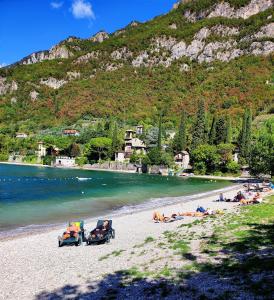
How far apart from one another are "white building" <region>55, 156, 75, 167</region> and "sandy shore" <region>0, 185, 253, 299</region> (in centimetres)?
9451

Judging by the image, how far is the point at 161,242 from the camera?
63.5 feet

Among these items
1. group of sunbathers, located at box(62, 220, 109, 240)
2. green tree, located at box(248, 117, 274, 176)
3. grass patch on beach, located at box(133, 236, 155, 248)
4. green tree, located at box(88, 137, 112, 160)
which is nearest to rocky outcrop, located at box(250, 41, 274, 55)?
green tree, located at box(88, 137, 112, 160)

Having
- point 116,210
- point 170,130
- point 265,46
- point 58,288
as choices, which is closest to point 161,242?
point 58,288

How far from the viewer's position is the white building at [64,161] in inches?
4702

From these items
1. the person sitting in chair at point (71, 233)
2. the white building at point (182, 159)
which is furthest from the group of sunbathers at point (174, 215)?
the white building at point (182, 159)

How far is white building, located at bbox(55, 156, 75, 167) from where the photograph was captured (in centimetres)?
11944

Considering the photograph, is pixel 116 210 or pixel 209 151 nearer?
pixel 116 210

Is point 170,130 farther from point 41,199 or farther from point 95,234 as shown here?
point 95,234

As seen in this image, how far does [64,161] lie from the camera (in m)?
121

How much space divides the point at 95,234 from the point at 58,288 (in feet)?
25.2

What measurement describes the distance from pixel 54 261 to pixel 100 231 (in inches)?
180

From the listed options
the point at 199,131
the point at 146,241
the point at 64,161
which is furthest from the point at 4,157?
the point at 146,241

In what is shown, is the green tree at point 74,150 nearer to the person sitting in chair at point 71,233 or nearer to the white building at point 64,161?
the white building at point 64,161

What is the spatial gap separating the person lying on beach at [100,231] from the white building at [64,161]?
320ft
